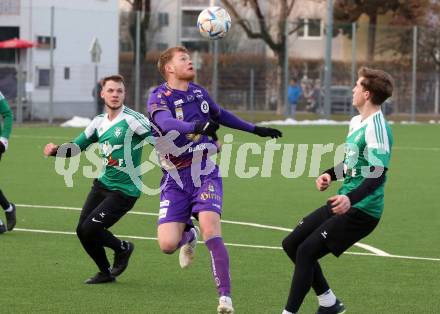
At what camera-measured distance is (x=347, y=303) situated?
29.6 feet

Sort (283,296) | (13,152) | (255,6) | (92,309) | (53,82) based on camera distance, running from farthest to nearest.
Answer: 1. (255,6)
2. (53,82)
3. (13,152)
4. (283,296)
5. (92,309)

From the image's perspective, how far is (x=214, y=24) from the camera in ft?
35.5

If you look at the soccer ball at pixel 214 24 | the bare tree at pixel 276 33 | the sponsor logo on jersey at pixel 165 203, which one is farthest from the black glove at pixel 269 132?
the bare tree at pixel 276 33

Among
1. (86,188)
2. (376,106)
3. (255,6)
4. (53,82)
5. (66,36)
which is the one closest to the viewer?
(376,106)

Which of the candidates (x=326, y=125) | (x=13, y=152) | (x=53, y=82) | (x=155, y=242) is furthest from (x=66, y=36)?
(x=155, y=242)

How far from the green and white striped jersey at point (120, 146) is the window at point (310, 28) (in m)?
35.9

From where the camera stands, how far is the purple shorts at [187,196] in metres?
8.60

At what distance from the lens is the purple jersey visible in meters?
8.73

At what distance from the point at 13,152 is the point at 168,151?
16.9 m

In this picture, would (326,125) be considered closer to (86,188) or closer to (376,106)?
(86,188)

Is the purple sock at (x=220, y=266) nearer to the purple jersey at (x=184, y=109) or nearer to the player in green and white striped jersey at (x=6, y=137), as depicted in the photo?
the purple jersey at (x=184, y=109)

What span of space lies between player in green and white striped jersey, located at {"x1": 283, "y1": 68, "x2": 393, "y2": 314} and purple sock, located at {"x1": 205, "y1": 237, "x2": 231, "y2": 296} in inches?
19.3

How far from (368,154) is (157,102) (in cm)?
178

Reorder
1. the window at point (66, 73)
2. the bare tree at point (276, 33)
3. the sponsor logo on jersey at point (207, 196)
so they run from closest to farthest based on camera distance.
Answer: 1. the sponsor logo on jersey at point (207, 196)
2. the window at point (66, 73)
3. the bare tree at point (276, 33)
